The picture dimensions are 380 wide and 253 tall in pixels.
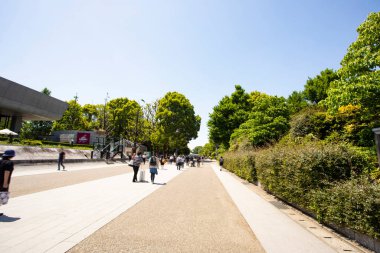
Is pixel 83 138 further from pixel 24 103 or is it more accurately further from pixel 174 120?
pixel 24 103

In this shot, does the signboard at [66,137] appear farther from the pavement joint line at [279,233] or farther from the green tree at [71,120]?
the pavement joint line at [279,233]

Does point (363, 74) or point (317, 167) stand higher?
point (363, 74)

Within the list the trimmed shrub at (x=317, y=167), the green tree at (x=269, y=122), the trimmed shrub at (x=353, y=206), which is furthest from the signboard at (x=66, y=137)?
the trimmed shrub at (x=353, y=206)

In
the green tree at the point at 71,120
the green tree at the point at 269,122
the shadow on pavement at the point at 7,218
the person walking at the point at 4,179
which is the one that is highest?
the green tree at the point at 71,120

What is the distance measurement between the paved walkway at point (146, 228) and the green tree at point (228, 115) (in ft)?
112

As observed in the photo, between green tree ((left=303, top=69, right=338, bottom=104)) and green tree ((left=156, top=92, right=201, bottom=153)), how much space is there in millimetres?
24088

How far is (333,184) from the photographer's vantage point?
553 cm

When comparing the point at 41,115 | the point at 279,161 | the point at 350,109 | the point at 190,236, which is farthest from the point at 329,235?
the point at 41,115

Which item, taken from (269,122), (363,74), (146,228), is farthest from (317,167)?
(269,122)

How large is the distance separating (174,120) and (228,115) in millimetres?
12435

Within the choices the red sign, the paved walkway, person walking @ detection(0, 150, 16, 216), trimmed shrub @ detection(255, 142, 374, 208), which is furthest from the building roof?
trimmed shrub @ detection(255, 142, 374, 208)

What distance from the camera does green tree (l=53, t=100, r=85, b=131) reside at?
2514 inches

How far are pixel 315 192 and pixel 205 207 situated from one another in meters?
3.58

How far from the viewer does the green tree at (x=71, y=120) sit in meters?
63.8
